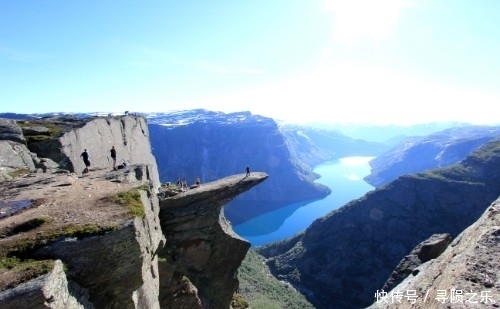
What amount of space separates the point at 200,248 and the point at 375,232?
405ft

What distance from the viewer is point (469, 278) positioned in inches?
474

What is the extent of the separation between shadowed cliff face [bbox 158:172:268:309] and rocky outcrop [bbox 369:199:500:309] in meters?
15.6

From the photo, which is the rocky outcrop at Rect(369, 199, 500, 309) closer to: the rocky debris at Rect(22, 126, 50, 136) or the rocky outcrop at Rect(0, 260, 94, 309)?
the rocky outcrop at Rect(0, 260, 94, 309)

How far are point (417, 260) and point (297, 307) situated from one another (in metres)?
82.9

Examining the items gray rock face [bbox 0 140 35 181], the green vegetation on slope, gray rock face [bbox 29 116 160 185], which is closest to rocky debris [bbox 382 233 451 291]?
gray rock face [bbox 29 116 160 185]

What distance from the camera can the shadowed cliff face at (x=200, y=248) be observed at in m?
27.4

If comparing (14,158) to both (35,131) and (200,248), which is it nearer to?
(35,131)

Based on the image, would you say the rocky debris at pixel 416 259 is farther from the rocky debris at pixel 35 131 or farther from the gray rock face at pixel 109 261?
the rocky debris at pixel 35 131

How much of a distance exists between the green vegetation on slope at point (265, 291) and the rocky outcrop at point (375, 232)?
8.66 metres

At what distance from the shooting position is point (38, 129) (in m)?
34.7

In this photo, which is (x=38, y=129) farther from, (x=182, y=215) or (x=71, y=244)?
(x=71, y=244)

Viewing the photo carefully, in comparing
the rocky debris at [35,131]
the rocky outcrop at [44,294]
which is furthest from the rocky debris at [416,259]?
the rocky debris at [35,131]

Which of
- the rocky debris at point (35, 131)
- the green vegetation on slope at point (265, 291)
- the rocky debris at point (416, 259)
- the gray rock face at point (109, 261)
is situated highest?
the rocky debris at point (35, 131)

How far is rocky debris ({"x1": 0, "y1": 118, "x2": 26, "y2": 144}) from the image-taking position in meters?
30.4
